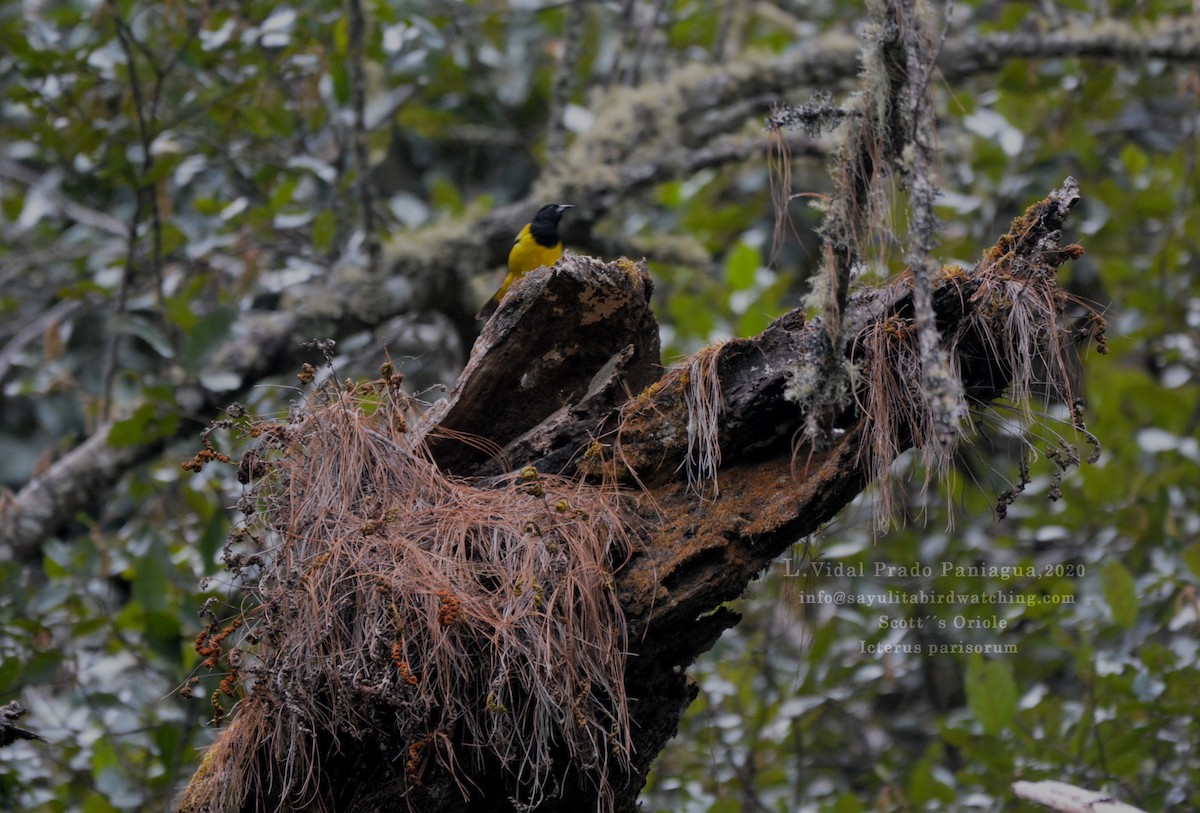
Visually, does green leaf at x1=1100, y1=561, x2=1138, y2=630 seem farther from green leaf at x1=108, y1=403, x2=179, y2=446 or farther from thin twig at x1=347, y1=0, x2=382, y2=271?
green leaf at x1=108, y1=403, x2=179, y2=446

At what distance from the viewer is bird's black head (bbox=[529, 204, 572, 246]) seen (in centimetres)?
616

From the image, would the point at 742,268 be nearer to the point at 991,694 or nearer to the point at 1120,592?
the point at 1120,592

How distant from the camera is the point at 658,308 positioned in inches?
329

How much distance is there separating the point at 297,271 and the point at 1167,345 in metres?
5.79

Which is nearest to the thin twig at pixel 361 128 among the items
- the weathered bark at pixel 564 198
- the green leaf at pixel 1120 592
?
the weathered bark at pixel 564 198

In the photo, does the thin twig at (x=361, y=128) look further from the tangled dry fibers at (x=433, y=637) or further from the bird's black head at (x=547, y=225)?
the tangled dry fibers at (x=433, y=637)

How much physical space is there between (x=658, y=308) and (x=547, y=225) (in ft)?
7.36

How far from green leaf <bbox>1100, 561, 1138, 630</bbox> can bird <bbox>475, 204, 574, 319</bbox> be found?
318 centimetres

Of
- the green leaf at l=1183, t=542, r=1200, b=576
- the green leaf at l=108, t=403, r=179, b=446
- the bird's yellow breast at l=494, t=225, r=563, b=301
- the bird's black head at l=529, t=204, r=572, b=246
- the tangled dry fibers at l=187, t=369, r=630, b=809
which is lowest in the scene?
the tangled dry fibers at l=187, t=369, r=630, b=809

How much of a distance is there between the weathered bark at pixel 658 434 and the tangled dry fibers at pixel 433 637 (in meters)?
0.10

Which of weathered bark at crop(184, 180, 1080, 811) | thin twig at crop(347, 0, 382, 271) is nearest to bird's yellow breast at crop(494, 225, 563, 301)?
thin twig at crop(347, 0, 382, 271)

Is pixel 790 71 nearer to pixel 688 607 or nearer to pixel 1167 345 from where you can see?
pixel 1167 345

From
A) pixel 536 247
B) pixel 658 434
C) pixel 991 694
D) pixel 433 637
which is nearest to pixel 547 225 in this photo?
pixel 536 247

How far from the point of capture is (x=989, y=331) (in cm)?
311
